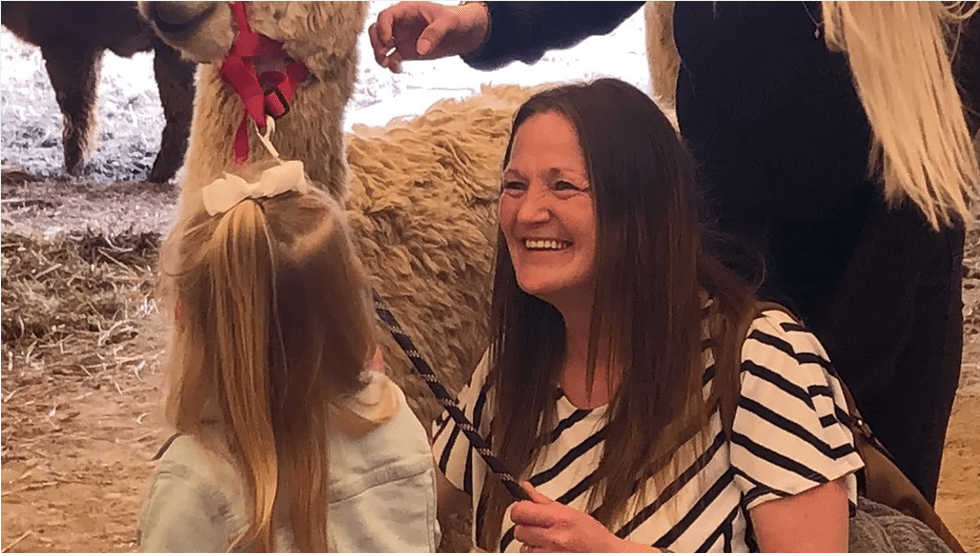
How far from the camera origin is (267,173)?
4.13 ft

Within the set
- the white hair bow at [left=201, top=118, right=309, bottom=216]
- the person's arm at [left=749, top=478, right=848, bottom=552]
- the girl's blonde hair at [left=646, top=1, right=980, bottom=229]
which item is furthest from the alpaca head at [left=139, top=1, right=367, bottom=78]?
the person's arm at [left=749, top=478, right=848, bottom=552]

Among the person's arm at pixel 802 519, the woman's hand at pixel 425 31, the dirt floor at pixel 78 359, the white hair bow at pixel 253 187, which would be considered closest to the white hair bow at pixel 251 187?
the white hair bow at pixel 253 187

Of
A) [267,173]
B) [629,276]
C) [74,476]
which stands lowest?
[74,476]

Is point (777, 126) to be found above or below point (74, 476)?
above

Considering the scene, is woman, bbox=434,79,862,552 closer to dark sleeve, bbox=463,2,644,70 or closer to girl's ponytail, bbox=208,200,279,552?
dark sleeve, bbox=463,2,644,70

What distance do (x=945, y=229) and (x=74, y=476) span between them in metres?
1.20

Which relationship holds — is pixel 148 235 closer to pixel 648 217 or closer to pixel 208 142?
pixel 208 142

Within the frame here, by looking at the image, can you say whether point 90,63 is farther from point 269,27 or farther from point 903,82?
point 903,82

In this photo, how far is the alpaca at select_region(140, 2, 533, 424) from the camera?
133 cm

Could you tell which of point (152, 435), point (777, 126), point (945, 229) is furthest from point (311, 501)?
point (945, 229)

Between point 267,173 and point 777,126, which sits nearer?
point 267,173

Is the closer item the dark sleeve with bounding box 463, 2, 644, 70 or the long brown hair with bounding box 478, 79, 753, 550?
the long brown hair with bounding box 478, 79, 753, 550

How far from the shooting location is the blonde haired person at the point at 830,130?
1363 mm

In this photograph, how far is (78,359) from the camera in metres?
1.35
